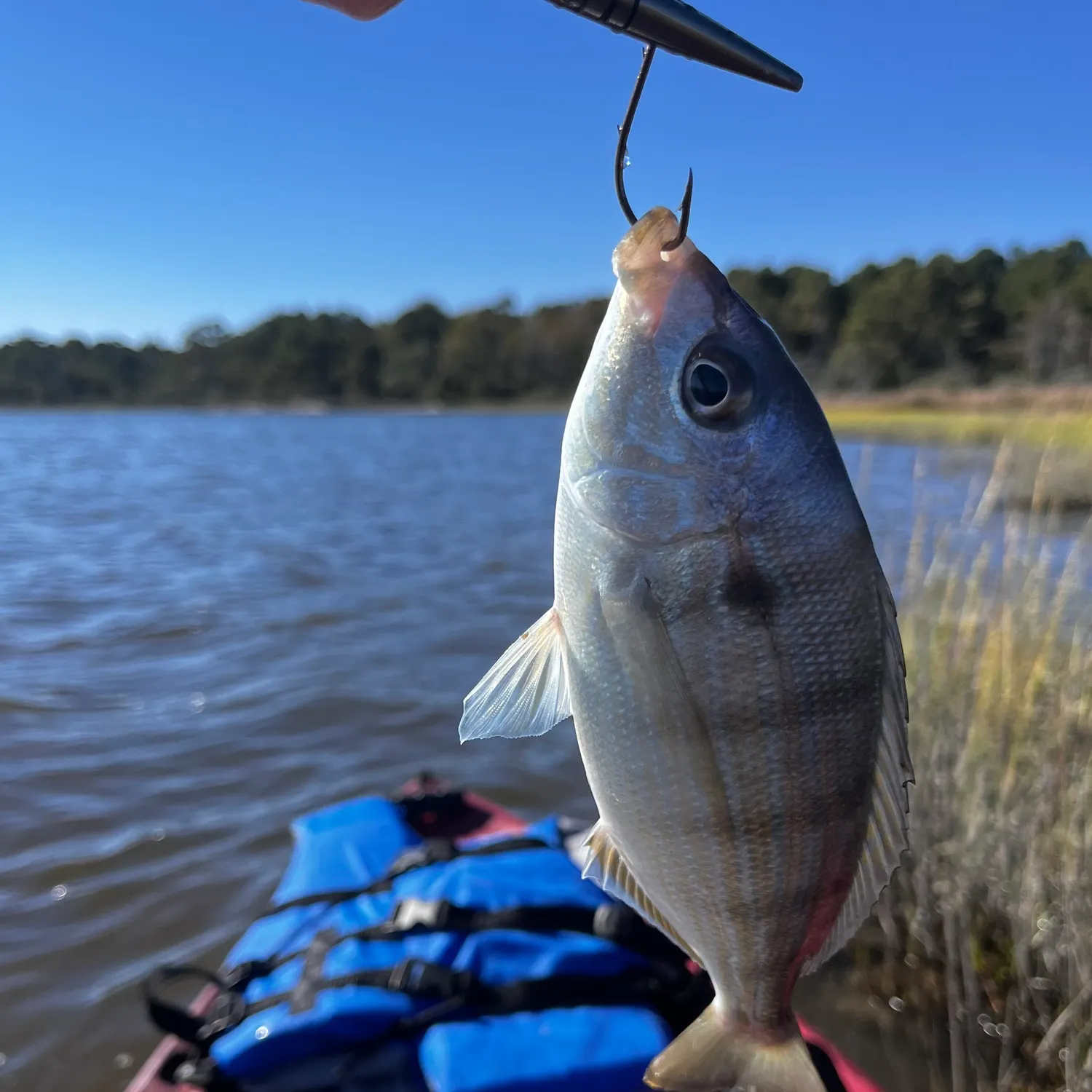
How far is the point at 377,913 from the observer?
10.6ft

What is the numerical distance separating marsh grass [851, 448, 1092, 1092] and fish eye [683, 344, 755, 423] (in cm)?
265

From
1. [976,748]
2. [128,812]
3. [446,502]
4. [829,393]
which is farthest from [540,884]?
[829,393]

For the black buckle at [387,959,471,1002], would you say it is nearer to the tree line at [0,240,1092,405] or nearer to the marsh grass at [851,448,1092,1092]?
the marsh grass at [851,448,1092,1092]

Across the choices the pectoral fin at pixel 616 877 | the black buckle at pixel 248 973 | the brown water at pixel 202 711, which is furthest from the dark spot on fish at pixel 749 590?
the brown water at pixel 202 711

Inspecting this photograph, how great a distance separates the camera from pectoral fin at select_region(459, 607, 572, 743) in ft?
4.93

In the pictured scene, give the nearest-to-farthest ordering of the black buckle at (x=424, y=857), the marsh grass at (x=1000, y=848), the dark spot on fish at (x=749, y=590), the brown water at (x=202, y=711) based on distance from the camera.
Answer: the dark spot on fish at (x=749, y=590) < the marsh grass at (x=1000, y=848) < the black buckle at (x=424, y=857) < the brown water at (x=202, y=711)

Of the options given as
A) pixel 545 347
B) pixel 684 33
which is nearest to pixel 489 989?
pixel 684 33

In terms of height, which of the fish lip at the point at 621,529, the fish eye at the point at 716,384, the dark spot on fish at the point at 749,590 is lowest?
the dark spot on fish at the point at 749,590

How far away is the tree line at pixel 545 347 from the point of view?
192 feet

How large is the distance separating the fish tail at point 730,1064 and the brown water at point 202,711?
2678mm

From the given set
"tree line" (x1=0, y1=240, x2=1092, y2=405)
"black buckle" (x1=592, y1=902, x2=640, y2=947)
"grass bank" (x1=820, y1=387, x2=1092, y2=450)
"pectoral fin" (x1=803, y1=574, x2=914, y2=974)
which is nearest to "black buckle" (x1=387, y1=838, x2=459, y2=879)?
"black buckle" (x1=592, y1=902, x2=640, y2=947)

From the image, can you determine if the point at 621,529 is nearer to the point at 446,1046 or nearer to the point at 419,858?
the point at 446,1046

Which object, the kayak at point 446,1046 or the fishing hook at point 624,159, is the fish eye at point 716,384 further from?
the kayak at point 446,1046

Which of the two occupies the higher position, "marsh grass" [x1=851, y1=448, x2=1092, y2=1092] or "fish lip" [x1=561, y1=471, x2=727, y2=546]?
"fish lip" [x1=561, y1=471, x2=727, y2=546]
